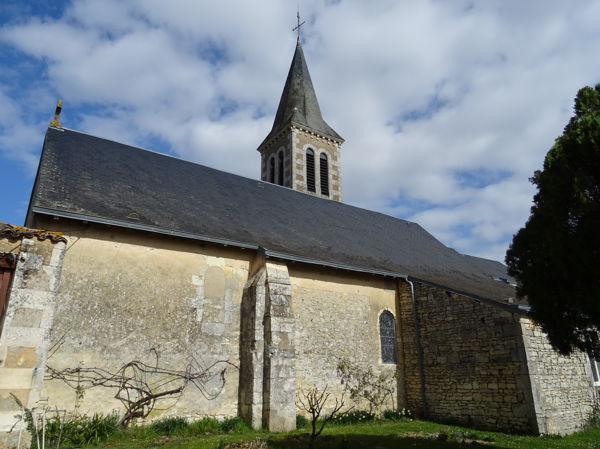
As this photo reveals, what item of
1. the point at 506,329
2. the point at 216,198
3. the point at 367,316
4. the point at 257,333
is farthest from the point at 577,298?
the point at 216,198

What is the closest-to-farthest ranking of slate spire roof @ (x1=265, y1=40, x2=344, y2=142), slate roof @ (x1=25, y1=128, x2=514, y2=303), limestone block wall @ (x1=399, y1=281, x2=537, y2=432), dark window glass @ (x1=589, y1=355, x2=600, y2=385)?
slate roof @ (x1=25, y1=128, x2=514, y2=303), limestone block wall @ (x1=399, y1=281, x2=537, y2=432), dark window glass @ (x1=589, y1=355, x2=600, y2=385), slate spire roof @ (x1=265, y1=40, x2=344, y2=142)

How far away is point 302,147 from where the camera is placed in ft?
70.1

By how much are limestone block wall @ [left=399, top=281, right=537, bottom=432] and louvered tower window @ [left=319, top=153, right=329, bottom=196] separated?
9592 millimetres

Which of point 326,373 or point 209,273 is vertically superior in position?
point 209,273

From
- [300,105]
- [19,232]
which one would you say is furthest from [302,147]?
[19,232]

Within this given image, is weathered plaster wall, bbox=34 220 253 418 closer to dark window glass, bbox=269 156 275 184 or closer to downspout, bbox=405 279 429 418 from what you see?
downspout, bbox=405 279 429 418

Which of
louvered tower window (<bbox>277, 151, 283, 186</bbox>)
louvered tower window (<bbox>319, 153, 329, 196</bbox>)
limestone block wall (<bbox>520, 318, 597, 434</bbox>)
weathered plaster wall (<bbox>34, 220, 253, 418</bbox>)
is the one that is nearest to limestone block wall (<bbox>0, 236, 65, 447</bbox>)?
weathered plaster wall (<bbox>34, 220, 253, 418</bbox>)

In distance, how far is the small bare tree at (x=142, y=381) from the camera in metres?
7.94

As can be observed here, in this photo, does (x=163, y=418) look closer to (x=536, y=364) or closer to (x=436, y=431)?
(x=436, y=431)

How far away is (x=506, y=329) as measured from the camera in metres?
10.2

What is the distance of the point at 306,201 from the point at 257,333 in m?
7.54

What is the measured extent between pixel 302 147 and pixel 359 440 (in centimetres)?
1558

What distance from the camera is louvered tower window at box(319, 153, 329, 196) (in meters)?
21.5

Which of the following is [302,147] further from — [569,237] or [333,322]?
[569,237]
